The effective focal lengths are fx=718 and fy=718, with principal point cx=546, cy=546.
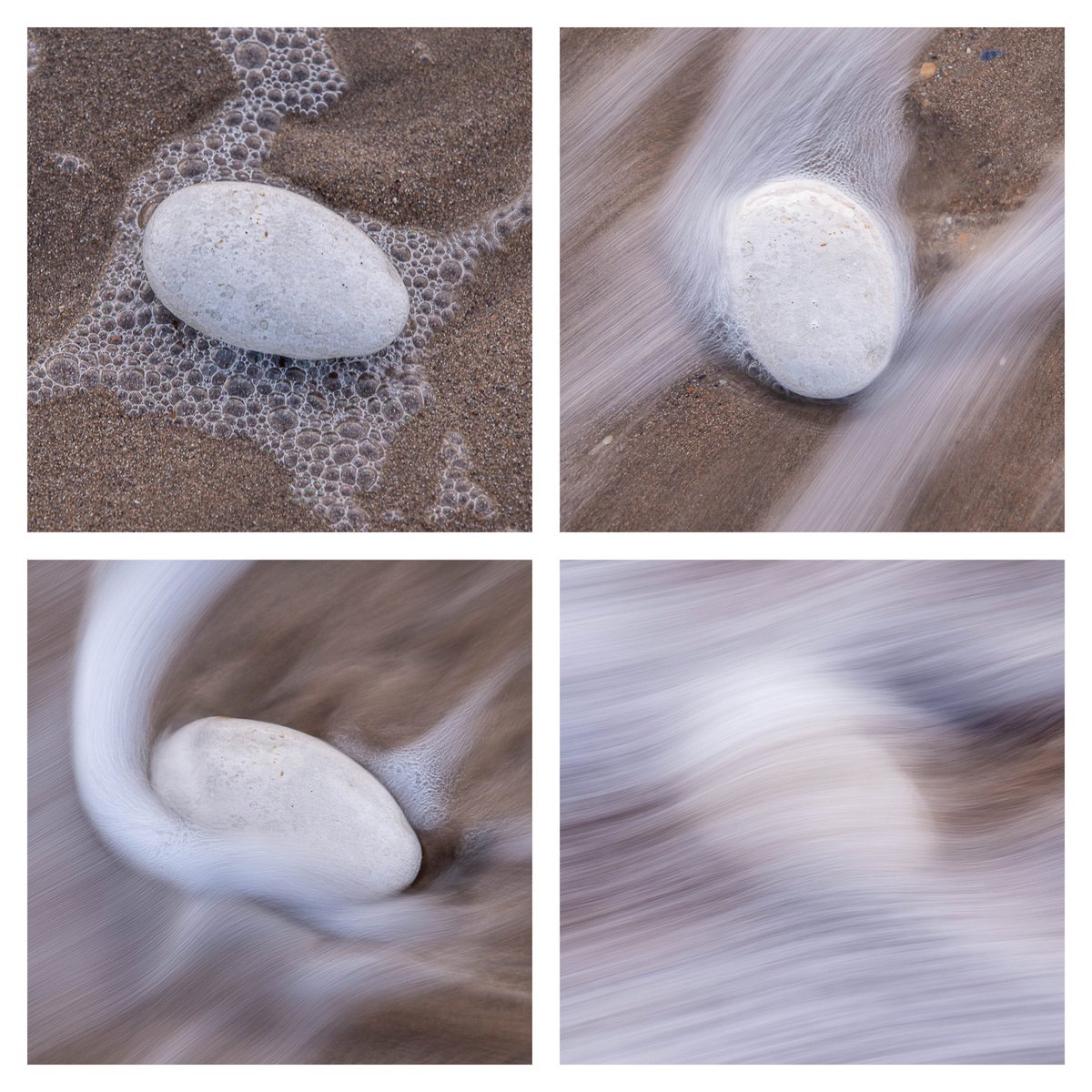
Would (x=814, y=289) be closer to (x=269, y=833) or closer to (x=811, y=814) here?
(x=811, y=814)

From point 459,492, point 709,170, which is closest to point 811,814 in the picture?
point 459,492

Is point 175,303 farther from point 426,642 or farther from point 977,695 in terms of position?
point 977,695

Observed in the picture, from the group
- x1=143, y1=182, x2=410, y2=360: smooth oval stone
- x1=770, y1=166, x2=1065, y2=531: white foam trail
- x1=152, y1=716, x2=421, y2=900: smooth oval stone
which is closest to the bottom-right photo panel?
x1=770, y1=166, x2=1065, y2=531: white foam trail

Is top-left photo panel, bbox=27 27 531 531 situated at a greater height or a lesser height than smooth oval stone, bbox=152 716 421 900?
greater

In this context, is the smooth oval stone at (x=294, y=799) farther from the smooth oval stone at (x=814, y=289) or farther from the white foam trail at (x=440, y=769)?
the smooth oval stone at (x=814, y=289)

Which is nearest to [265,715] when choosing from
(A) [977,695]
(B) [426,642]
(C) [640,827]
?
(B) [426,642]

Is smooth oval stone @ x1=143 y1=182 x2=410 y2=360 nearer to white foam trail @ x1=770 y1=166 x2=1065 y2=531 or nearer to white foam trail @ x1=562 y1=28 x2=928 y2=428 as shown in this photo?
white foam trail @ x1=562 y1=28 x2=928 y2=428
